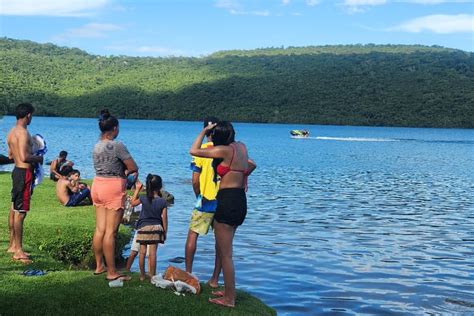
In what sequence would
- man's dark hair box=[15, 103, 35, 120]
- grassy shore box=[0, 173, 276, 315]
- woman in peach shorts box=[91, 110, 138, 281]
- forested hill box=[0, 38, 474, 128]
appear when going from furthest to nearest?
forested hill box=[0, 38, 474, 128], man's dark hair box=[15, 103, 35, 120], woman in peach shorts box=[91, 110, 138, 281], grassy shore box=[0, 173, 276, 315]

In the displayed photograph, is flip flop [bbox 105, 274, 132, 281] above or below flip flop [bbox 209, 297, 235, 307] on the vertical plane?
above

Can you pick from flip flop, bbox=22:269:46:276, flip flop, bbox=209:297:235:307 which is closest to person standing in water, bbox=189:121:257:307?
flip flop, bbox=209:297:235:307

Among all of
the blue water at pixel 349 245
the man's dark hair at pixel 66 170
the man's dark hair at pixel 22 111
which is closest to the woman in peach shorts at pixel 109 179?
the man's dark hair at pixel 22 111

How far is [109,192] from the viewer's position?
8.91m

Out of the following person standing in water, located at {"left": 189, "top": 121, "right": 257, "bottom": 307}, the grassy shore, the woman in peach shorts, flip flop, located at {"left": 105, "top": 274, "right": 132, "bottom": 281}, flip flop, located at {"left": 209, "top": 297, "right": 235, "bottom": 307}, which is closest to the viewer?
the grassy shore

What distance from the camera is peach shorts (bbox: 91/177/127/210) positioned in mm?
8906

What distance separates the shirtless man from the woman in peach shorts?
167cm

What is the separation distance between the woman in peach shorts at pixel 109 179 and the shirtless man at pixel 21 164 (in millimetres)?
1667

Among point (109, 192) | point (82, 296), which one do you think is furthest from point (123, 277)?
point (109, 192)

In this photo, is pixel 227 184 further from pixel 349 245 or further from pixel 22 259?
pixel 349 245

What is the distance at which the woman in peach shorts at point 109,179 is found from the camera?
29.1 feet

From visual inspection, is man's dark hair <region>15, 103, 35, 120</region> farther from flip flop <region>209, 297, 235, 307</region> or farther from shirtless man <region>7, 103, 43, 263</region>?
flip flop <region>209, 297, 235, 307</region>

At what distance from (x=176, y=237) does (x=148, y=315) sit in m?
9.89

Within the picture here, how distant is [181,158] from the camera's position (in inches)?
2217
